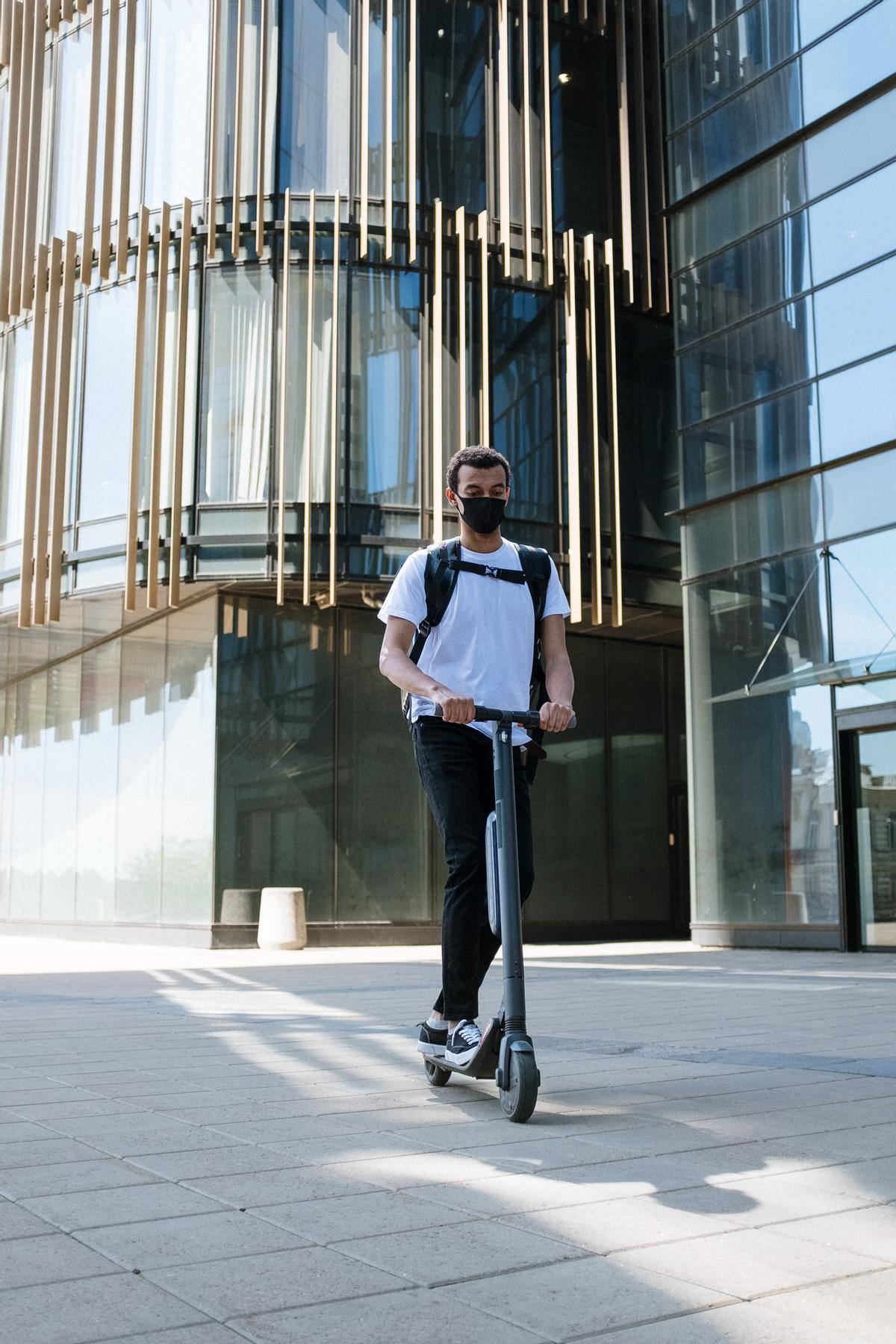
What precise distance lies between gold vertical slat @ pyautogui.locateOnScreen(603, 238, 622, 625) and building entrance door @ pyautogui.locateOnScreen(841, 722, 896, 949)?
4.69m

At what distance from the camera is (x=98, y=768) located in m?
20.0

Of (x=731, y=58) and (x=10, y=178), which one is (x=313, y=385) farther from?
(x=731, y=58)

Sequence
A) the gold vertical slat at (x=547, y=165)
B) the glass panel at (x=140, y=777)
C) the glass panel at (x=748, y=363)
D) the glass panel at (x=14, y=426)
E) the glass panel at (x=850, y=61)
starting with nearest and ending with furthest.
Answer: the glass panel at (x=850, y=61), the glass panel at (x=748, y=363), the gold vertical slat at (x=547, y=165), the glass panel at (x=140, y=777), the glass panel at (x=14, y=426)

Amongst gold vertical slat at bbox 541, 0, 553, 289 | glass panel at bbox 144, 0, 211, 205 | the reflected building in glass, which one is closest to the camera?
the reflected building in glass

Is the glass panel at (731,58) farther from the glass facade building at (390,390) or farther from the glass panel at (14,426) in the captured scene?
the glass panel at (14,426)

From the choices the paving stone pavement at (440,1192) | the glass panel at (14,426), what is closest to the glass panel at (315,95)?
the glass panel at (14,426)

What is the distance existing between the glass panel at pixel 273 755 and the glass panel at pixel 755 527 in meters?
5.15

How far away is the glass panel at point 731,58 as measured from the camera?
15.7m

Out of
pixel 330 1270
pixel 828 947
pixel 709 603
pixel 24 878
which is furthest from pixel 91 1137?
pixel 24 878

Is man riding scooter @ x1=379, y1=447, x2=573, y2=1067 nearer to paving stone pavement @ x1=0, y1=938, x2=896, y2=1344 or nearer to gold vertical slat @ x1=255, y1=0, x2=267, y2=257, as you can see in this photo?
paving stone pavement @ x1=0, y1=938, x2=896, y2=1344

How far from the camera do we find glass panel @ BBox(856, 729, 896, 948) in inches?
533

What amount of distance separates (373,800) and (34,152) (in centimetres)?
1049

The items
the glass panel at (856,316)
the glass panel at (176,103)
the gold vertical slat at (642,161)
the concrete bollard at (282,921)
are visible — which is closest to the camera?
the glass panel at (856,316)

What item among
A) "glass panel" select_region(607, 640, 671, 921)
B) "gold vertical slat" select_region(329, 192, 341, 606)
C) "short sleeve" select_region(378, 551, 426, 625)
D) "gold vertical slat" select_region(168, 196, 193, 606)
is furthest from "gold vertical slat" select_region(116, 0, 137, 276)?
"short sleeve" select_region(378, 551, 426, 625)
